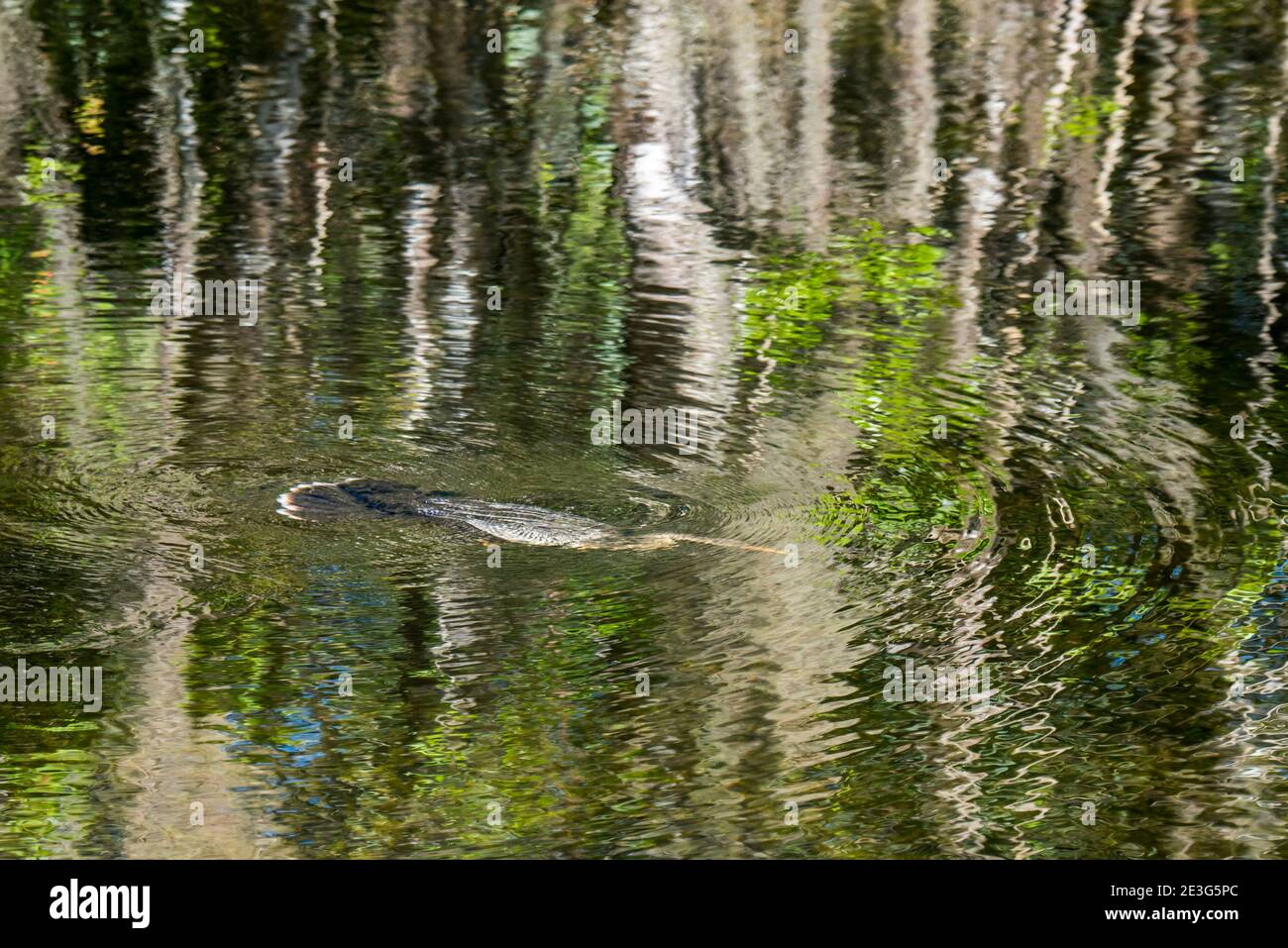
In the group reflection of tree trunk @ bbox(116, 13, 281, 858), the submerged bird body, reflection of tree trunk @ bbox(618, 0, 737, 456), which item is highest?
reflection of tree trunk @ bbox(618, 0, 737, 456)

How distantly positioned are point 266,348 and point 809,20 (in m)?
10.7

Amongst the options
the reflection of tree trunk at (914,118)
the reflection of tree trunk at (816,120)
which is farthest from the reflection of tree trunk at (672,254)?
the reflection of tree trunk at (914,118)

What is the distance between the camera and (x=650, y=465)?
27.5 ft

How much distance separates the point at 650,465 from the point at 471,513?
3.57 feet

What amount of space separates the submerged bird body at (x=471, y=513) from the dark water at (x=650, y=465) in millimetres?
115

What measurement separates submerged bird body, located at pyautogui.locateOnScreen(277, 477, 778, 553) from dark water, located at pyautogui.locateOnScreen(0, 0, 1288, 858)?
0.12 meters

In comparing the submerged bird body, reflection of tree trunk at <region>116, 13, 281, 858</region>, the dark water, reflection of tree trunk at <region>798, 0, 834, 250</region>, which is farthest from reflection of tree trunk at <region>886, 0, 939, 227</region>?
reflection of tree trunk at <region>116, 13, 281, 858</region>

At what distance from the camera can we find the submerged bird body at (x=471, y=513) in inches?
294

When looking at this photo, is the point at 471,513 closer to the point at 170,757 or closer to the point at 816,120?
the point at 170,757

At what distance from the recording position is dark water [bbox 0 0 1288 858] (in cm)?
580

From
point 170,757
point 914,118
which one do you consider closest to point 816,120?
point 914,118

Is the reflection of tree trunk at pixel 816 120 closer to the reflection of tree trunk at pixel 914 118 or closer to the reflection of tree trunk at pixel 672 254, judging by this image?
the reflection of tree trunk at pixel 914 118

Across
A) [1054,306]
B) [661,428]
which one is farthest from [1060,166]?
[661,428]

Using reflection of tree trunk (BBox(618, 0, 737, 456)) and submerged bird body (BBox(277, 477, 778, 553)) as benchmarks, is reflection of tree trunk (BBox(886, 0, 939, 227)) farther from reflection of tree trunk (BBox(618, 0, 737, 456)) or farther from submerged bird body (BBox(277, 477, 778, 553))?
submerged bird body (BBox(277, 477, 778, 553))
